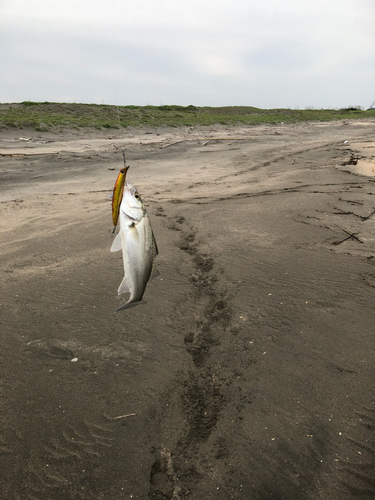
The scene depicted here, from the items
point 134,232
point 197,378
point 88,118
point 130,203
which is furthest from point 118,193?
point 88,118

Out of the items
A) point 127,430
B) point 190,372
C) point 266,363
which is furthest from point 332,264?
point 127,430

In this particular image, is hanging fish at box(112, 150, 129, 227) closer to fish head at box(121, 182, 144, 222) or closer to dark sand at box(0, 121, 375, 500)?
fish head at box(121, 182, 144, 222)

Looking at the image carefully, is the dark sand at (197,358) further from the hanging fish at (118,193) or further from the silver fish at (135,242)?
the hanging fish at (118,193)

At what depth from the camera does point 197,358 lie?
386 centimetres

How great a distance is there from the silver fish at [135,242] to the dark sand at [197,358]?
1516mm

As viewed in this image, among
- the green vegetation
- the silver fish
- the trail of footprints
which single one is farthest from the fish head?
the green vegetation

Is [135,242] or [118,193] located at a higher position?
[118,193]

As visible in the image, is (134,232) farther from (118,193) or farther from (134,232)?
(118,193)

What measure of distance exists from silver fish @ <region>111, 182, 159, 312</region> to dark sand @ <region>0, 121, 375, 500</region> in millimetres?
1516

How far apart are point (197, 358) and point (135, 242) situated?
7.03 ft

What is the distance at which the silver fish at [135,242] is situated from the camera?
80.0 inches

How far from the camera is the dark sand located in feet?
9.14

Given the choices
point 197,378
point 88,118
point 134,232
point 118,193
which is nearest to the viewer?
point 118,193

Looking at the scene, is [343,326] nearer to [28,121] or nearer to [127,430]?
[127,430]
